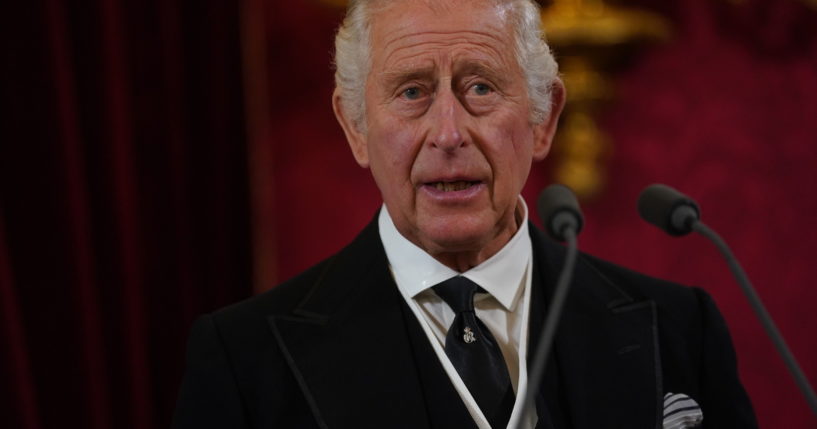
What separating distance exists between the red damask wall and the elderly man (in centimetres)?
155

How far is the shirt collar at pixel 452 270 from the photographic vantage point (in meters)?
1.59

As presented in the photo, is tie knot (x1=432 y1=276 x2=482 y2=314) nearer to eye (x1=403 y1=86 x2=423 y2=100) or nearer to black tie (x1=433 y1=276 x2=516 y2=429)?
black tie (x1=433 y1=276 x2=516 y2=429)

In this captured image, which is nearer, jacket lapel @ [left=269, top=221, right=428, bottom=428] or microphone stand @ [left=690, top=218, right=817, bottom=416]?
microphone stand @ [left=690, top=218, right=817, bottom=416]

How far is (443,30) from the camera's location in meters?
1.51

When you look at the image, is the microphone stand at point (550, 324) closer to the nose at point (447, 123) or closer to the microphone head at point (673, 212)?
the microphone head at point (673, 212)

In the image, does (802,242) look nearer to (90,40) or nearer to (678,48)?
(678,48)

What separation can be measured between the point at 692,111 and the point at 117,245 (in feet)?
6.02

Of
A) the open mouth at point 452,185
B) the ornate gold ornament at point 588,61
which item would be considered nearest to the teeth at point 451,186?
the open mouth at point 452,185

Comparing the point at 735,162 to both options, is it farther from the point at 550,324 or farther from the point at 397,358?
the point at 550,324

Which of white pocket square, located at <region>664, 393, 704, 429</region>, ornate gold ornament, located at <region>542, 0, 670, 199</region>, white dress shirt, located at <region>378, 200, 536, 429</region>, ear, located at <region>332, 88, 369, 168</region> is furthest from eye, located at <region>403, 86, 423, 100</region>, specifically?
ornate gold ornament, located at <region>542, 0, 670, 199</region>

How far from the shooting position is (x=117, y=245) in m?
2.30

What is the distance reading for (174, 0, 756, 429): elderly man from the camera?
151cm

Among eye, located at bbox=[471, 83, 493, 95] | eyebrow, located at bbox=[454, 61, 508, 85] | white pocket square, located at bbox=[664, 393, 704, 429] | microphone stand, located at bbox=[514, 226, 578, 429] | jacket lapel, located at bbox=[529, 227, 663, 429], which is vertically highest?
eyebrow, located at bbox=[454, 61, 508, 85]

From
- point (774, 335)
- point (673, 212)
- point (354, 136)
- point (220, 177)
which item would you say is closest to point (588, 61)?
point (220, 177)
